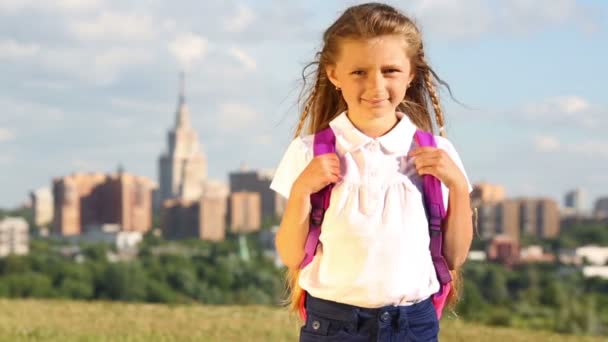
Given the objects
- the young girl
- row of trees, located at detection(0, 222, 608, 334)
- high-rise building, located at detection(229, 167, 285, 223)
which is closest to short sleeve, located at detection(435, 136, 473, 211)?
the young girl

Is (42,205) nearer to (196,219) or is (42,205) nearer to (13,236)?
(13,236)

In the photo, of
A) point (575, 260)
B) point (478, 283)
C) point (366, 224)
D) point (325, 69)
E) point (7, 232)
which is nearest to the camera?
point (366, 224)

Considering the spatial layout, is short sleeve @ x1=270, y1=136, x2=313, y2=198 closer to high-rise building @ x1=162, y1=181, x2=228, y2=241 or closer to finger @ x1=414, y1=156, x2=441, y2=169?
finger @ x1=414, y1=156, x2=441, y2=169

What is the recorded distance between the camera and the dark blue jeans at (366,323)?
270 centimetres

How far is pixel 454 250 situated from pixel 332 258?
1.06 feet

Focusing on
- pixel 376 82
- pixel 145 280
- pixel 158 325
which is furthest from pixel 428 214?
pixel 145 280

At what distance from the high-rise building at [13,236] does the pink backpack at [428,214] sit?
210 feet

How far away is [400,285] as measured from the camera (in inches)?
107

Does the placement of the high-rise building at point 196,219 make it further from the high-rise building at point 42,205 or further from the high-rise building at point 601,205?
the high-rise building at point 601,205

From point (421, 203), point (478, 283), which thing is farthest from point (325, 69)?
point (478, 283)

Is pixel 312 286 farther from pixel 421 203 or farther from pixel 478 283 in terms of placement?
pixel 478 283

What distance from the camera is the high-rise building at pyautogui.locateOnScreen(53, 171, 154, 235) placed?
73.5 m

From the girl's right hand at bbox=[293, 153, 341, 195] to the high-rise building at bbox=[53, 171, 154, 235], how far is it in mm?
70701

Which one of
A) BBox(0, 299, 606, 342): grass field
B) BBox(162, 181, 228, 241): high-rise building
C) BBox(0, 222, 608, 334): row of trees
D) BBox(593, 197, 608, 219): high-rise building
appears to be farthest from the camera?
BBox(593, 197, 608, 219): high-rise building
